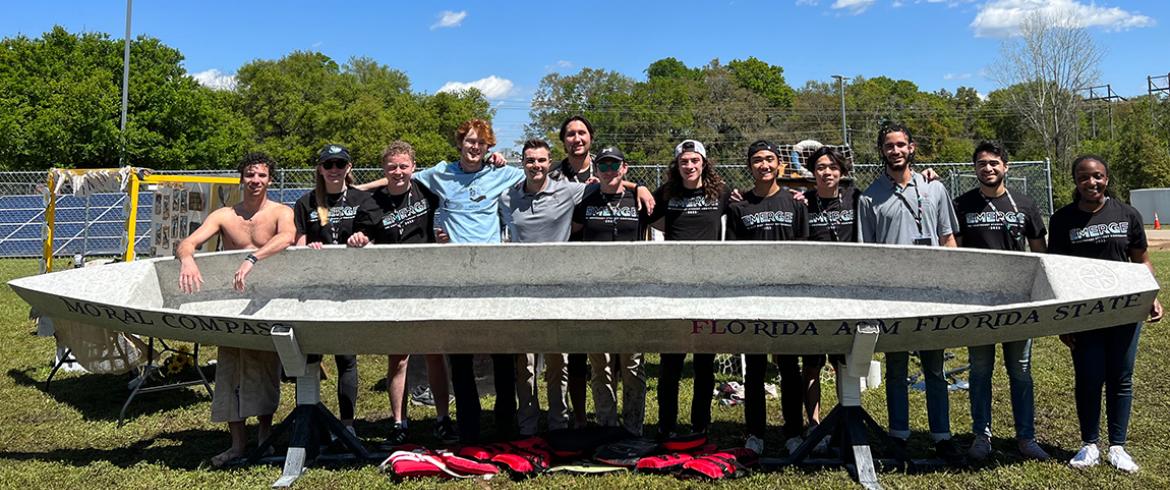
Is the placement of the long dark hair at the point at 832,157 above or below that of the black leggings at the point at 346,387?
above

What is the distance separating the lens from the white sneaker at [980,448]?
455 cm

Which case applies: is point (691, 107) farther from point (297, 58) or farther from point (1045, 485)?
point (1045, 485)

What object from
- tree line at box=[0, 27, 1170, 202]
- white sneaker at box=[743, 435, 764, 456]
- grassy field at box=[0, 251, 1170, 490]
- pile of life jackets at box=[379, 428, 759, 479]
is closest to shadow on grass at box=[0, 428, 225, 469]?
grassy field at box=[0, 251, 1170, 490]

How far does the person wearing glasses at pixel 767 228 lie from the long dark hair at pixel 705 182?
0.49ft

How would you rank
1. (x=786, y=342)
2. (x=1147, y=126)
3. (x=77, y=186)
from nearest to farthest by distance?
(x=786, y=342) < (x=77, y=186) < (x=1147, y=126)

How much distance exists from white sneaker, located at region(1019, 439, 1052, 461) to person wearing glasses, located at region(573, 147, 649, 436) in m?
2.19

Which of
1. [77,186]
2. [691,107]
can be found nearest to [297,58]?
[691,107]

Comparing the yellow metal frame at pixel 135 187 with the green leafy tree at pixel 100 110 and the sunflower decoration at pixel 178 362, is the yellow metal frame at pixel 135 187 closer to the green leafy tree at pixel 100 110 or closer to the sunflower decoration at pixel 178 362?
the sunflower decoration at pixel 178 362

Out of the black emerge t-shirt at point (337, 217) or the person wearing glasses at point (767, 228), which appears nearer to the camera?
the person wearing glasses at point (767, 228)

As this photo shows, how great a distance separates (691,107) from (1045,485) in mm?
62176

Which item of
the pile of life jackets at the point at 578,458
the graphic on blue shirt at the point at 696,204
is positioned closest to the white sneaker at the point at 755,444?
the pile of life jackets at the point at 578,458

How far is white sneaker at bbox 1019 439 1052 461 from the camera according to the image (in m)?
4.50

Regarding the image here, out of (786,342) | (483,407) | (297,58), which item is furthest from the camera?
(297,58)

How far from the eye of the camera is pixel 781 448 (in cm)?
494
